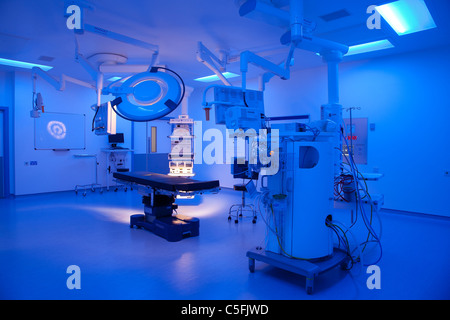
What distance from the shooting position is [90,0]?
153 inches

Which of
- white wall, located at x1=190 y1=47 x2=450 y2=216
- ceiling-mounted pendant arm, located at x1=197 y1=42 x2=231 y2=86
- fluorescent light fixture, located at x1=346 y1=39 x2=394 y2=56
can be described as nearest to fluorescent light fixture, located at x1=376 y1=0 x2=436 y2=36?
fluorescent light fixture, located at x1=346 y1=39 x2=394 y2=56

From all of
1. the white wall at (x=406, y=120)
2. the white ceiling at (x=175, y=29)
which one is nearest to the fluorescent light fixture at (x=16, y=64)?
the white ceiling at (x=175, y=29)

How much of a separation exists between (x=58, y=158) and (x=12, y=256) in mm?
5052

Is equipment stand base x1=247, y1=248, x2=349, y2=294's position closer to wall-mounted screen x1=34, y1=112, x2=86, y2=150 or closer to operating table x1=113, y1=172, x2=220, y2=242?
operating table x1=113, y1=172, x2=220, y2=242

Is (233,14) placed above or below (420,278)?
above

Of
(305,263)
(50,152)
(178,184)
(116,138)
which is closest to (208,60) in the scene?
(178,184)

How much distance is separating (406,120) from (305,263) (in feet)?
14.3

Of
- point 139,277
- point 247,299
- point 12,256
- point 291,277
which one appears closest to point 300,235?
point 291,277

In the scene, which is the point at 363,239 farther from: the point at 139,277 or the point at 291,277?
the point at 139,277

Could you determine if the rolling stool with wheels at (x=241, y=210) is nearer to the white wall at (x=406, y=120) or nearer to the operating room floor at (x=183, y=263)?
the operating room floor at (x=183, y=263)

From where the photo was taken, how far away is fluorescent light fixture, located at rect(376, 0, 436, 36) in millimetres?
4238

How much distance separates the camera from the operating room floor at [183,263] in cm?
284

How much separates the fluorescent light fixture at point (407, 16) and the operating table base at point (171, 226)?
3.92 metres
